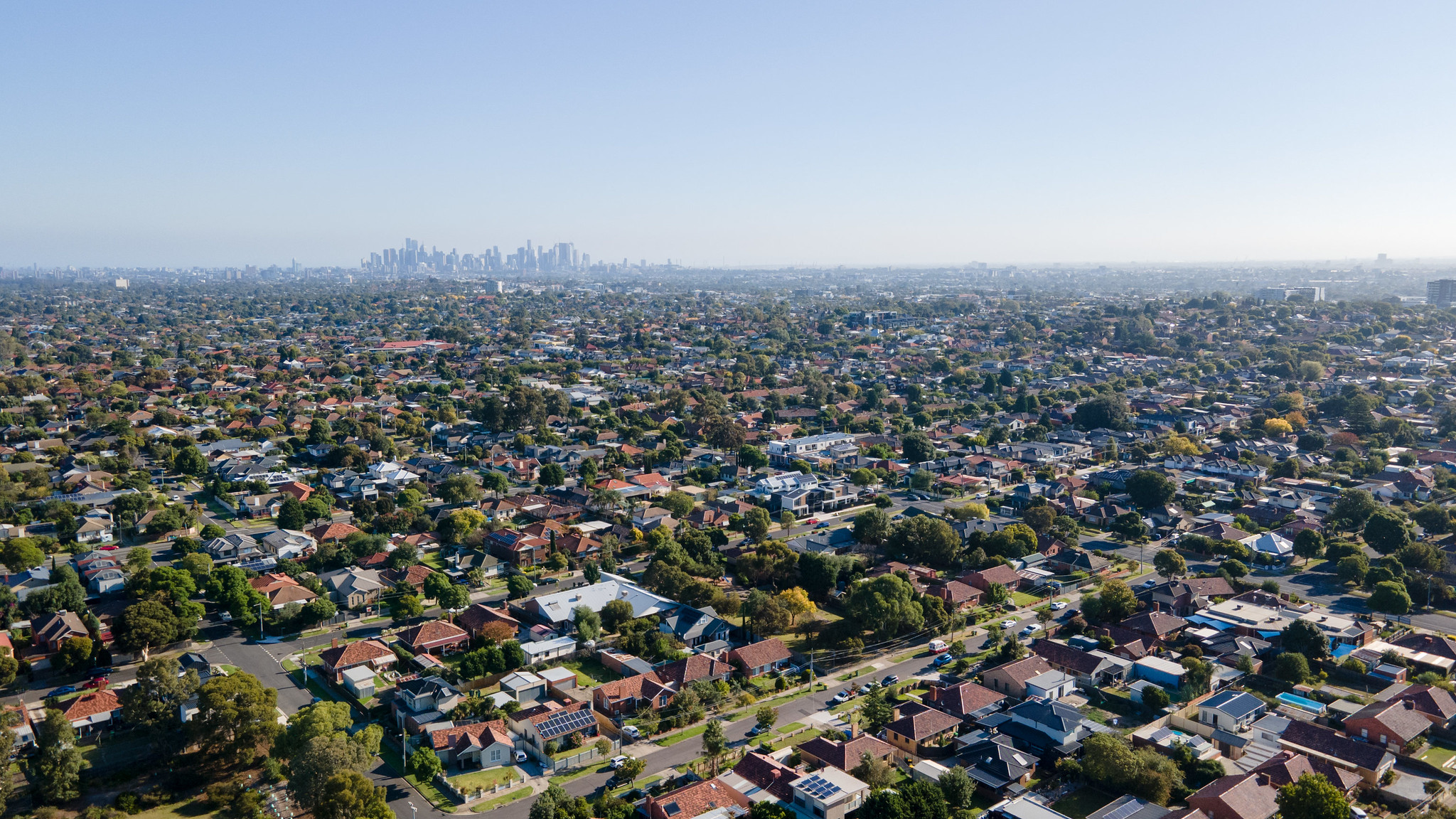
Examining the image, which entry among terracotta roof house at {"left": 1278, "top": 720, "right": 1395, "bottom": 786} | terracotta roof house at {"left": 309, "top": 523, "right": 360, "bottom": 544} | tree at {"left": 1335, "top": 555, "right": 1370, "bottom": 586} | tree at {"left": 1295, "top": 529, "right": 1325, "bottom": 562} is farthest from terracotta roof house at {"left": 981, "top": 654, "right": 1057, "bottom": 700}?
terracotta roof house at {"left": 309, "top": 523, "right": 360, "bottom": 544}

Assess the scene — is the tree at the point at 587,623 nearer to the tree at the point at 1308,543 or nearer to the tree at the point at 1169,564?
the tree at the point at 1169,564

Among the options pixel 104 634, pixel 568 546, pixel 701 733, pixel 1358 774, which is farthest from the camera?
pixel 568 546

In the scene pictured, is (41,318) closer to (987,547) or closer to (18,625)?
(18,625)

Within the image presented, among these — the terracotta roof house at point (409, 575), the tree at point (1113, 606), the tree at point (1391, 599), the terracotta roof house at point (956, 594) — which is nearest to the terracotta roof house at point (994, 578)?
the terracotta roof house at point (956, 594)

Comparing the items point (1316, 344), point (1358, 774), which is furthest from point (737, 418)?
point (1316, 344)

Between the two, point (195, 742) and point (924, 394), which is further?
point (924, 394)
